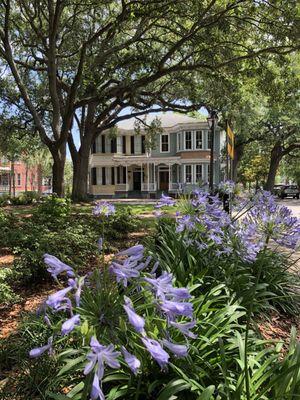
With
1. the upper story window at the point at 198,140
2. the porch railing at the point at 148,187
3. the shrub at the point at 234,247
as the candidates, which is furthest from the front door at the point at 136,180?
the shrub at the point at 234,247

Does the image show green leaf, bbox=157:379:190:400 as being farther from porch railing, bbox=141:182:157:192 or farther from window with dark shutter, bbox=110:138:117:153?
window with dark shutter, bbox=110:138:117:153

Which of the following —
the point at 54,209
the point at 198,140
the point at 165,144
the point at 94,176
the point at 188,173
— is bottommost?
the point at 54,209

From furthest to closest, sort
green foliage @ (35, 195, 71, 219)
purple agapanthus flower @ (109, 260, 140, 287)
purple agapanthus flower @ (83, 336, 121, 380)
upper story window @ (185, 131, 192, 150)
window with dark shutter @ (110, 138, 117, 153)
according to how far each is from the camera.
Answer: window with dark shutter @ (110, 138, 117, 153) → upper story window @ (185, 131, 192, 150) → green foliage @ (35, 195, 71, 219) → purple agapanthus flower @ (109, 260, 140, 287) → purple agapanthus flower @ (83, 336, 121, 380)

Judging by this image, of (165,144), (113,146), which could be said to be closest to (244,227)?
(165,144)

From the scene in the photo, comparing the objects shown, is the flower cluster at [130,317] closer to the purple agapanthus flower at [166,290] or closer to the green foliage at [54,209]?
the purple agapanthus flower at [166,290]

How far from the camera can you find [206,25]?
504 inches

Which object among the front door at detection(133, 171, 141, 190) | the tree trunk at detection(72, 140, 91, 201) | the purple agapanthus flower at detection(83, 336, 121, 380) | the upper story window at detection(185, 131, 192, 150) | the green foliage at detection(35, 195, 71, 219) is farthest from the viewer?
the front door at detection(133, 171, 141, 190)

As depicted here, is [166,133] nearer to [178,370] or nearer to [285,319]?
[285,319]

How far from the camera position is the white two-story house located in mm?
39219

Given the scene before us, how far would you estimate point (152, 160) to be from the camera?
40969 millimetres

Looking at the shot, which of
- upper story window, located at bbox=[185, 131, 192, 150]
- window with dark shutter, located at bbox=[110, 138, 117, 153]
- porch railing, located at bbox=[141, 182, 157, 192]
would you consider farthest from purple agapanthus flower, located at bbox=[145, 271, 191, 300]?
window with dark shutter, located at bbox=[110, 138, 117, 153]

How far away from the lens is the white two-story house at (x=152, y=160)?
39.2 meters

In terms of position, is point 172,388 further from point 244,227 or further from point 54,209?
point 54,209

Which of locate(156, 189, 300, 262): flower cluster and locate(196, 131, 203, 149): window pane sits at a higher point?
locate(196, 131, 203, 149): window pane
